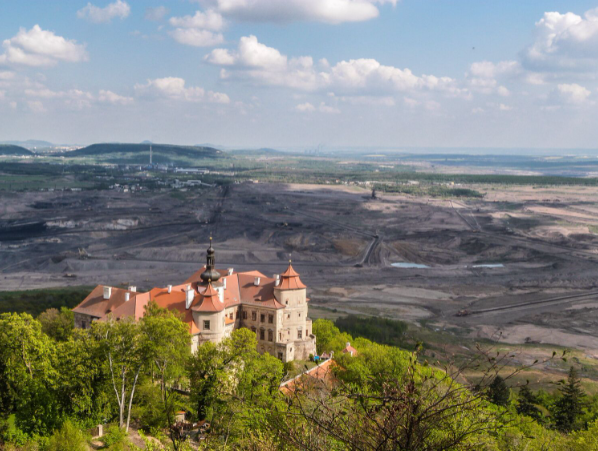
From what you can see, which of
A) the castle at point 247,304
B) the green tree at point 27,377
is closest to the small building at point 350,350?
the castle at point 247,304

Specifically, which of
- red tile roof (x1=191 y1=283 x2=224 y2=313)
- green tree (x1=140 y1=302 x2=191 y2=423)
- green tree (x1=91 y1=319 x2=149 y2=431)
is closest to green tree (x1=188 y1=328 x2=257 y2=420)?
green tree (x1=140 y1=302 x2=191 y2=423)

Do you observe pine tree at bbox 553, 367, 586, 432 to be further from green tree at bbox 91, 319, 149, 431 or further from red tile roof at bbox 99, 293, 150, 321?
red tile roof at bbox 99, 293, 150, 321

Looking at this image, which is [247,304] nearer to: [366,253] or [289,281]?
[289,281]

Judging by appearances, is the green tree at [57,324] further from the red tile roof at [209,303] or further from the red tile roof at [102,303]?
the red tile roof at [209,303]

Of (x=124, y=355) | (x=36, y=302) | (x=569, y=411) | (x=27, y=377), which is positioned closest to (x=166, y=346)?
(x=124, y=355)

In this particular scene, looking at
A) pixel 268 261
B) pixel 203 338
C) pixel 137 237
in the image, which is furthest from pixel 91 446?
pixel 137 237


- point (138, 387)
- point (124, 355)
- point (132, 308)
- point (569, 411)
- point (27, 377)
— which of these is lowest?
point (569, 411)

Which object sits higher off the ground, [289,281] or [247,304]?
[289,281]

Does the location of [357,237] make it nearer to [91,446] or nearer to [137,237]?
[137,237]
